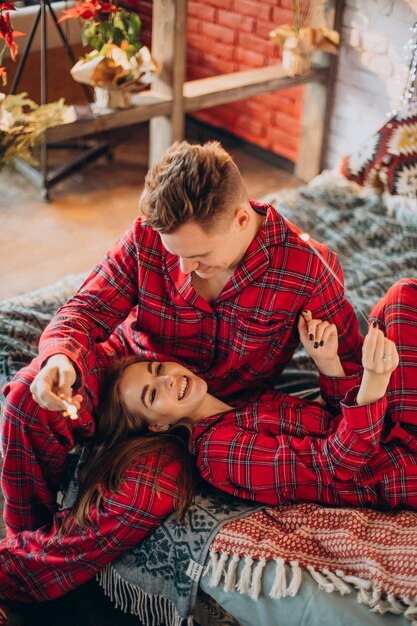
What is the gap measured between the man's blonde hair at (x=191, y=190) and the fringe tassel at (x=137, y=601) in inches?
34.1

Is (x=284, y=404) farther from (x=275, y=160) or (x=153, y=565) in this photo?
(x=275, y=160)

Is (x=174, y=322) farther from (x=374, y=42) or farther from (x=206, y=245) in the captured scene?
(x=374, y=42)

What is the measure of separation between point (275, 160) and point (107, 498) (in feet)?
10.3

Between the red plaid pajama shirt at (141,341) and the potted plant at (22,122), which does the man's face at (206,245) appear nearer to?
the red plaid pajama shirt at (141,341)

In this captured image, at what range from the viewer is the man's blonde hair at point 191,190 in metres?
1.61

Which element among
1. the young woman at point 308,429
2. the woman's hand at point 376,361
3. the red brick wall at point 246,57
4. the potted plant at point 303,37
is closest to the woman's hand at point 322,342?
the young woman at point 308,429

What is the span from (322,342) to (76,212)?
2346 millimetres

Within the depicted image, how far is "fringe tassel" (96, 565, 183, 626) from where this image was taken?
71.3 inches

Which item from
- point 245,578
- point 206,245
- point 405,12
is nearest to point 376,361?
point 206,245

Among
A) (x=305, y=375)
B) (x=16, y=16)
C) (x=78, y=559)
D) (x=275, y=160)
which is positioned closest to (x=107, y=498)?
(x=78, y=559)

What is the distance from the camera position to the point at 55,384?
172 cm

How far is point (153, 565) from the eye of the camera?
5.86 feet

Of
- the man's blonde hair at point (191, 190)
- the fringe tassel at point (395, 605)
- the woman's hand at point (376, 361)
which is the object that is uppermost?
the man's blonde hair at point (191, 190)

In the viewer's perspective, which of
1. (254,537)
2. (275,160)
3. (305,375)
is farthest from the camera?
(275,160)
